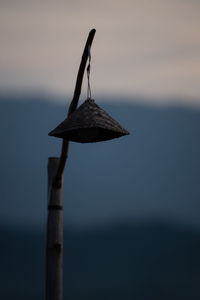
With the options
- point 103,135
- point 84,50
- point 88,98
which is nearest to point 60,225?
point 103,135

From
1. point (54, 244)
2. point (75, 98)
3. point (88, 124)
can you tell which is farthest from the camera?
point (54, 244)

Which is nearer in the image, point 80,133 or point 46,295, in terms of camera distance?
point 80,133

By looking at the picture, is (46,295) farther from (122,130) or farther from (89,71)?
(89,71)

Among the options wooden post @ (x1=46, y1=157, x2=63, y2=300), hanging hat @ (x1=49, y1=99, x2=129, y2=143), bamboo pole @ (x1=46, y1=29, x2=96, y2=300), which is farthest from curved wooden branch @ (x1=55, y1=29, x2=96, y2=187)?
hanging hat @ (x1=49, y1=99, x2=129, y2=143)

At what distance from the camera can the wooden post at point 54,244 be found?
5.78 meters

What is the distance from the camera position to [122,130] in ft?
16.6

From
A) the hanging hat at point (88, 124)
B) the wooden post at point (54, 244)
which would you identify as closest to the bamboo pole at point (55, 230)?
the wooden post at point (54, 244)

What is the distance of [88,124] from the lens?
4.87m

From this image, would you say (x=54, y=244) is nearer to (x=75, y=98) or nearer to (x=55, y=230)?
(x=55, y=230)

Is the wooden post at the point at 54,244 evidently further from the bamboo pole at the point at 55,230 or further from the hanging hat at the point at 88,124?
the hanging hat at the point at 88,124

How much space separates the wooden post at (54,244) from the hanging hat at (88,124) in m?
0.86

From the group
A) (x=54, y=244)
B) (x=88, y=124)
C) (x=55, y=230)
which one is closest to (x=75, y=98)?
(x=88, y=124)

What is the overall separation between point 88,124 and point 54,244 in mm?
1713

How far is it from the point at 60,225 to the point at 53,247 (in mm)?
265
